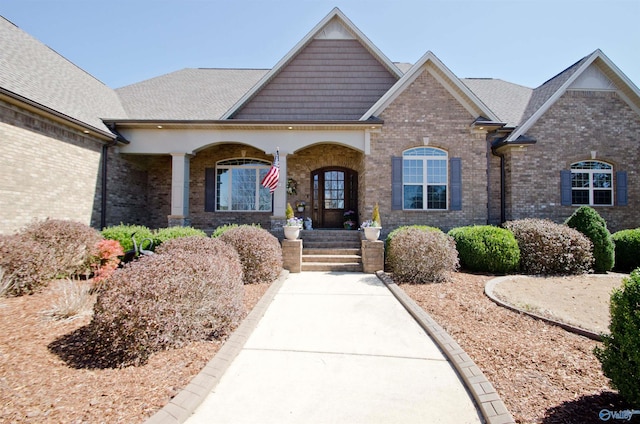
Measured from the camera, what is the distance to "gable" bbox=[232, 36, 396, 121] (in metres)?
12.2

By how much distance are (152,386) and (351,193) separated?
10.6 meters

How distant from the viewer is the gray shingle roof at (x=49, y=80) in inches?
318

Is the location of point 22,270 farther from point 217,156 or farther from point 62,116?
point 217,156

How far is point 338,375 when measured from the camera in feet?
10.6

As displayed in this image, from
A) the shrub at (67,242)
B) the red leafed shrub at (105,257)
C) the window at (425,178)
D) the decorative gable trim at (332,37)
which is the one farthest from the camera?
the decorative gable trim at (332,37)

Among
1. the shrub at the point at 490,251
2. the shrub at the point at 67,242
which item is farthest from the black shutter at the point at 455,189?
the shrub at the point at 67,242

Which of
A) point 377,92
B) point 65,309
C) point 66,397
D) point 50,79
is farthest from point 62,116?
point 377,92

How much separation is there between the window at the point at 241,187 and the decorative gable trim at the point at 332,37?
2.22 meters

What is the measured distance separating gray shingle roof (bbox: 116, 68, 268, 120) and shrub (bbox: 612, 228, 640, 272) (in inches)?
541

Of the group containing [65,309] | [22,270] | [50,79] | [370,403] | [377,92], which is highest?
[377,92]

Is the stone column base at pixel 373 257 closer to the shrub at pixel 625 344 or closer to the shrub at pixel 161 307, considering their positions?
the shrub at pixel 161 307

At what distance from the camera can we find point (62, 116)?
8273 millimetres

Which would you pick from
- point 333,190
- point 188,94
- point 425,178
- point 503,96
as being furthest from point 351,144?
point 503,96

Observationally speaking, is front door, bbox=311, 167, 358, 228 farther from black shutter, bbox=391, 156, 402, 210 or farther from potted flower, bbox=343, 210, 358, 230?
black shutter, bbox=391, 156, 402, 210
